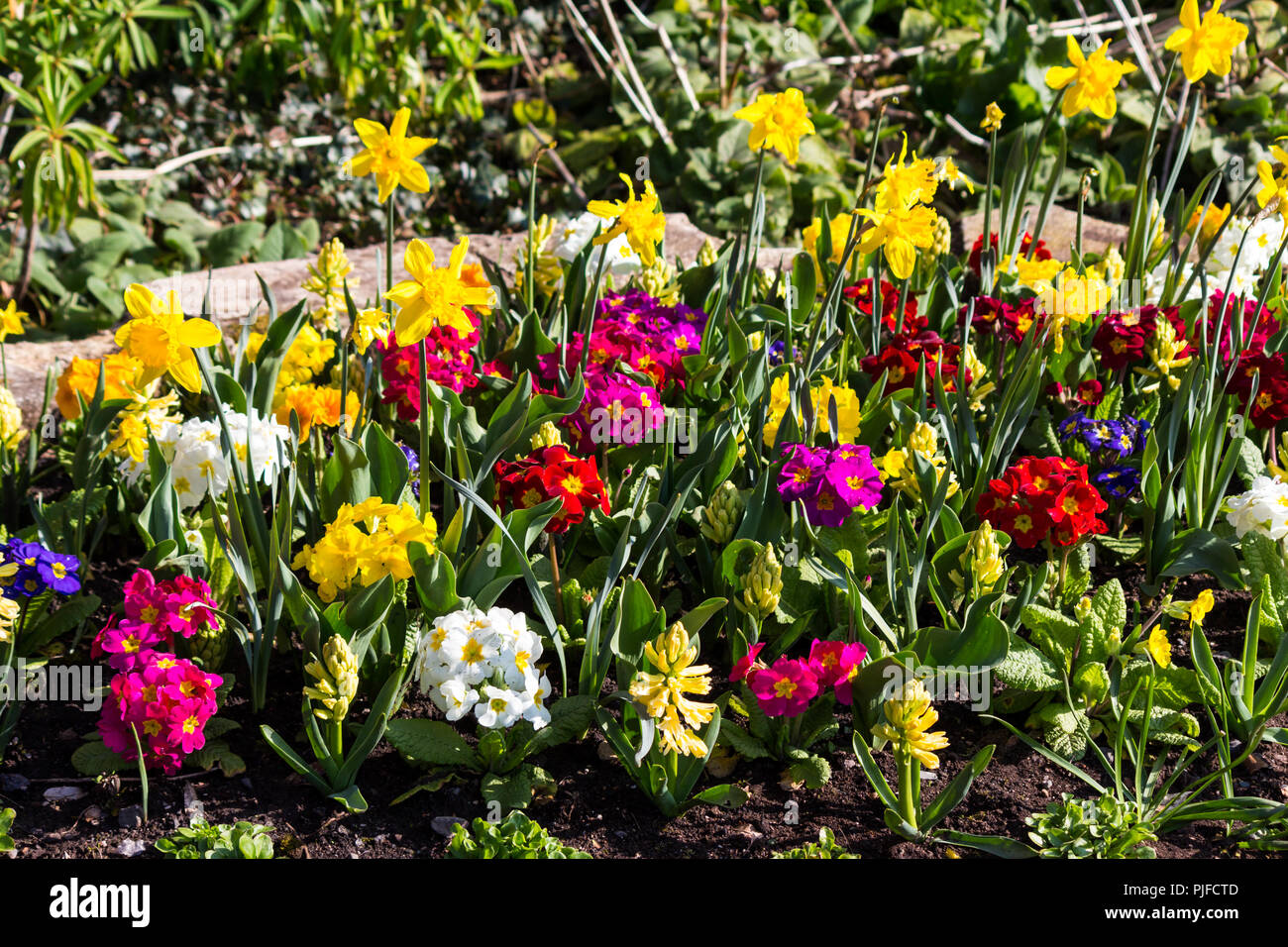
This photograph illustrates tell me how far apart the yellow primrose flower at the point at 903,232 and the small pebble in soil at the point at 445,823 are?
118cm

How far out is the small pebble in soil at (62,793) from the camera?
197 centimetres

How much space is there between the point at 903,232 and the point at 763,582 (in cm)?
66

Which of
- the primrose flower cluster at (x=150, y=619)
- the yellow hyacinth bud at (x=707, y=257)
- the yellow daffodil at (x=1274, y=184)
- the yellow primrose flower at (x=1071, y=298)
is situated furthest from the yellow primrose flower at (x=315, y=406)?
the yellow daffodil at (x=1274, y=184)

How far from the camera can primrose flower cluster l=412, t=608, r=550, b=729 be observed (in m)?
1.89

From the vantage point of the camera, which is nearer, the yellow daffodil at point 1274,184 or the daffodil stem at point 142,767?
the daffodil stem at point 142,767

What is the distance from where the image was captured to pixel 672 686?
1.71 meters

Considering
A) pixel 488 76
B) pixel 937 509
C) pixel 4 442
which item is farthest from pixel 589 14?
pixel 937 509

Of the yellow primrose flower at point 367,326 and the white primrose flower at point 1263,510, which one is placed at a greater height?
the yellow primrose flower at point 367,326

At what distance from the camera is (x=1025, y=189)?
2975 mm

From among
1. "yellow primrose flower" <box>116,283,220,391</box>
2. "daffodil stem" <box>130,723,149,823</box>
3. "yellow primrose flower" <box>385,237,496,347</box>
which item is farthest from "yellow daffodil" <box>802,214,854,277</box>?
"daffodil stem" <box>130,723,149,823</box>

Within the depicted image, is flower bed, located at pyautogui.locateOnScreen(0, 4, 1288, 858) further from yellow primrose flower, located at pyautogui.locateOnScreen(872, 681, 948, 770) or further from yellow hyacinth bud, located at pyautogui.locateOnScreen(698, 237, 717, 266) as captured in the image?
yellow hyacinth bud, located at pyautogui.locateOnScreen(698, 237, 717, 266)

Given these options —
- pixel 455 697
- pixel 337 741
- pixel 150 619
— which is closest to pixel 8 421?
pixel 150 619

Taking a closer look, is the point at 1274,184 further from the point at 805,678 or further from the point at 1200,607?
the point at 805,678

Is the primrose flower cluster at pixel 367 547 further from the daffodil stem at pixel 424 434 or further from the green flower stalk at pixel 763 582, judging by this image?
the green flower stalk at pixel 763 582
